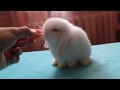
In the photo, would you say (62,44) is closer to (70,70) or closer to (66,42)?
(66,42)

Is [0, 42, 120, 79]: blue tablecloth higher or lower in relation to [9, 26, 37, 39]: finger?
lower

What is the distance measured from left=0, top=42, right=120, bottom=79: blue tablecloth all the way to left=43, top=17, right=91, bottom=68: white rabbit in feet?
0.12

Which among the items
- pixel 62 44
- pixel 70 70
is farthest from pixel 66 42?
pixel 70 70

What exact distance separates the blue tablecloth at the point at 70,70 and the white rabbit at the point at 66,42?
0.12 ft

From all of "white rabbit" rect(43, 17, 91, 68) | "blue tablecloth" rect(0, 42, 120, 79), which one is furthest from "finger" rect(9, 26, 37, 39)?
"blue tablecloth" rect(0, 42, 120, 79)

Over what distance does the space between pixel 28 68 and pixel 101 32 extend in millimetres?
944

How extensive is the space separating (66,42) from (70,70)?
0.43ft

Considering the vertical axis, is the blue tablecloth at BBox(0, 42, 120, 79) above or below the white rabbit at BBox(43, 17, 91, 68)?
below

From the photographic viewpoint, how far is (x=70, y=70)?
74cm

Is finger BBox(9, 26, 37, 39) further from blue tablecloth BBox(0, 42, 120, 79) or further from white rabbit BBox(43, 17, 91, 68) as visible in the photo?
blue tablecloth BBox(0, 42, 120, 79)

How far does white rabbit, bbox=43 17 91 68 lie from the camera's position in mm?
686

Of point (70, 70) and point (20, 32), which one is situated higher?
point (20, 32)

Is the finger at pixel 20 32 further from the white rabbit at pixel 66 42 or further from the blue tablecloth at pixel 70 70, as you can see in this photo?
the blue tablecloth at pixel 70 70
